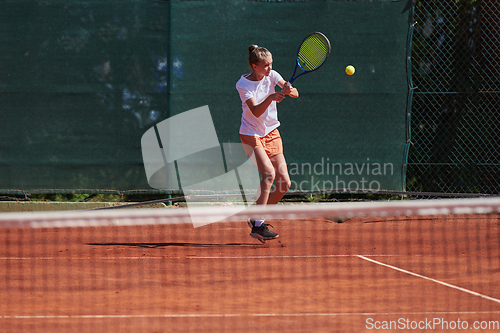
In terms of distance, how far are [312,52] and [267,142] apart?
764mm

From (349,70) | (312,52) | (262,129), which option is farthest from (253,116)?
(349,70)

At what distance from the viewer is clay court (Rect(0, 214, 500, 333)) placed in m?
2.21

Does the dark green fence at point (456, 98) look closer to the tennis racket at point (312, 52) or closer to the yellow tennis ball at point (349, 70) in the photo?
the yellow tennis ball at point (349, 70)

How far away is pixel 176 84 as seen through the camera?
225 inches

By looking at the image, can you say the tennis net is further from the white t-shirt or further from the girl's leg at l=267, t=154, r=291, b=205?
the white t-shirt

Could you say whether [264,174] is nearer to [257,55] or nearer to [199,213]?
[257,55]

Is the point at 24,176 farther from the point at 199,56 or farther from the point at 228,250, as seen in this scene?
the point at 228,250

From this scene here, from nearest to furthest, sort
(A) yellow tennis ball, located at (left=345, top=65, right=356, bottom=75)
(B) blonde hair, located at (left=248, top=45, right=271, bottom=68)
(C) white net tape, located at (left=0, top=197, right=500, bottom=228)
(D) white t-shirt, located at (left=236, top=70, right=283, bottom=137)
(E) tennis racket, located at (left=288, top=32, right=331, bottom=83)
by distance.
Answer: (C) white net tape, located at (left=0, top=197, right=500, bottom=228) → (B) blonde hair, located at (left=248, top=45, right=271, bottom=68) → (D) white t-shirt, located at (left=236, top=70, right=283, bottom=137) → (E) tennis racket, located at (left=288, top=32, right=331, bottom=83) → (A) yellow tennis ball, located at (left=345, top=65, right=356, bottom=75)

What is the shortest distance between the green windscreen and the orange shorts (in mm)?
1653

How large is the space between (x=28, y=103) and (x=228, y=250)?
9.98ft

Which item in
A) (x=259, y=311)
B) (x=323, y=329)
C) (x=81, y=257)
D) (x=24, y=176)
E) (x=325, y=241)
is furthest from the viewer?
(x=24, y=176)

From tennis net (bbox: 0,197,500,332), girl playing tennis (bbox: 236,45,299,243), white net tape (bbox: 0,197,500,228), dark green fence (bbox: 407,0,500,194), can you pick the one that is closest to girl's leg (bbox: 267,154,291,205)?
girl playing tennis (bbox: 236,45,299,243)

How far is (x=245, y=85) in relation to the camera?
3914 mm

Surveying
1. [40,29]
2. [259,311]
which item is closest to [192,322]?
[259,311]
